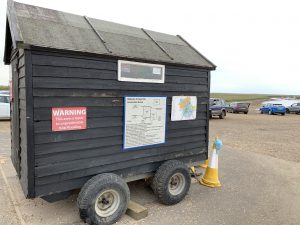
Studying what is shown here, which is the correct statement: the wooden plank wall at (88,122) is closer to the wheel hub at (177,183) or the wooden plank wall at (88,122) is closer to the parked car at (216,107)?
the wheel hub at (177,183)

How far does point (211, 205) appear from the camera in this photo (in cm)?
489

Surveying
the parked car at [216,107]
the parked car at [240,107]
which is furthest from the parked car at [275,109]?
the parked car at [216,107]

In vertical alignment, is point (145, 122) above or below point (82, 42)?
below

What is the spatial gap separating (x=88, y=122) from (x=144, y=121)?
3.58ft

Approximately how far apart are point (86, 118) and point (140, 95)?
1.09 m

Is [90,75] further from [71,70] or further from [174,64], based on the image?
[174,64]

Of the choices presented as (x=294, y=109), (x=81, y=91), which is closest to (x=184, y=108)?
(x=81, y=91)

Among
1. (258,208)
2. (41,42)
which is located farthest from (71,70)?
(258,208)

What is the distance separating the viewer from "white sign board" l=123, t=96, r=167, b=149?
4422mm

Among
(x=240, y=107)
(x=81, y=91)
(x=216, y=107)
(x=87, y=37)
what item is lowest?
(x=240, y=107)

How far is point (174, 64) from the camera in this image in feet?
16.1

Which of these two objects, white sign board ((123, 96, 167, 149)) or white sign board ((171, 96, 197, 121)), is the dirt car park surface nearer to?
white sign board ((123, 96, 167, 149))

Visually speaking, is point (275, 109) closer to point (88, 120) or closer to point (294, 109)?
point (294, 109)

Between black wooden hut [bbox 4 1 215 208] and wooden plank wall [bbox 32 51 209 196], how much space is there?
0.01 m
